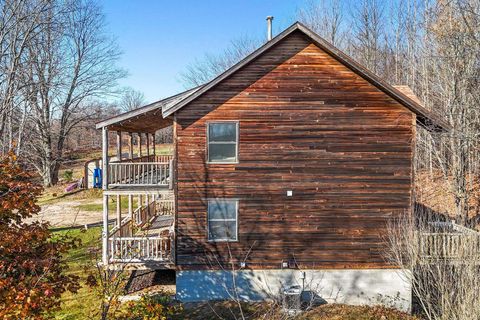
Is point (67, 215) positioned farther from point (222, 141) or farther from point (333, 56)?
point (333, 56)

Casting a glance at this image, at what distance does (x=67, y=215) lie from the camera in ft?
87.8

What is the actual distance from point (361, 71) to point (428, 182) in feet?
55.3

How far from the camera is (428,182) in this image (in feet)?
83.8

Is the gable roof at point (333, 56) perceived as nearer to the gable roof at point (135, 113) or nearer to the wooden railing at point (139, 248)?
the gable roof at point (135, 113)

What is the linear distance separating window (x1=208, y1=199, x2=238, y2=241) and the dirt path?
45.0 feet

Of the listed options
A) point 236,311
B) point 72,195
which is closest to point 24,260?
point 236,311

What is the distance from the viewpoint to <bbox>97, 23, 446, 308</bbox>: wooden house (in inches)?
503

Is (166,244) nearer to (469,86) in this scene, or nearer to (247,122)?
(247,122)

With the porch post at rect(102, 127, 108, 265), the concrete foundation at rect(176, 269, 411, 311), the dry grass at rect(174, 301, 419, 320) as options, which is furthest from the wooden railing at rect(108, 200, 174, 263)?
the dry grass at rect(174, 301, 419, 320)

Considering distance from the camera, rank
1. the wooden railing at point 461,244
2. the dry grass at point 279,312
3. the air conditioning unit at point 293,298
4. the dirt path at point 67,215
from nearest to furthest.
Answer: the wooden railing at point 461,244 → the air conditioning unit at point 293,298 → the dry grass at point 279,312 → the dirt path at point 67,215

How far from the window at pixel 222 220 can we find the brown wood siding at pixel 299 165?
0.23 meters

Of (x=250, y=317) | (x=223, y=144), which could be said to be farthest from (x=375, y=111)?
(x=250, y=317)

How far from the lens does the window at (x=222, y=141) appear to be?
12844mm

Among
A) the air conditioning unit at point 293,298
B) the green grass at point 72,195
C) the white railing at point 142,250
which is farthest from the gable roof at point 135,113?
the green grass at point 72,195
